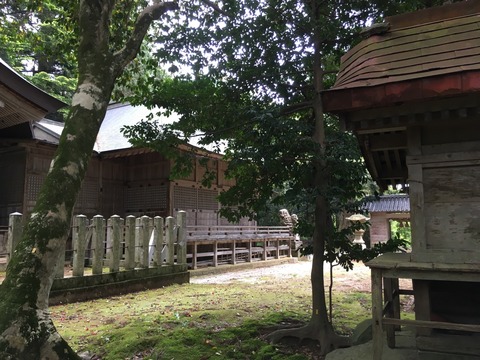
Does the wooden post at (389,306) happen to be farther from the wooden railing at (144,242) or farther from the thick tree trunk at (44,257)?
the wooden railing at (144,242)

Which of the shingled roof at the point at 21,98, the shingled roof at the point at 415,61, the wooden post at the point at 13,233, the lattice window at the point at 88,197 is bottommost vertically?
the wooden post at the point at 13,233

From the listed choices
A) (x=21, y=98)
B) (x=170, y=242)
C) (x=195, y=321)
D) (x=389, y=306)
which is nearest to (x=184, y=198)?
(x=170, y=242)

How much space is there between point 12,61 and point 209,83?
18258 millimetres

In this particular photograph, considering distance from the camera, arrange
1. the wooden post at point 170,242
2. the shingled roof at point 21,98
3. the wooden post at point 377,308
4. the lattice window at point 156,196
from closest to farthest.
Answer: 1. the wooden post at point 377,308
2. the shingled roof at point 21,98
3. the wooden post at point 170,242
4. the lattice window at point 156,196

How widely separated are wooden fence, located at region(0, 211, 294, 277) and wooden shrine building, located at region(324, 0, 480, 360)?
691cm

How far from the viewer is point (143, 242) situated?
34.3 ft

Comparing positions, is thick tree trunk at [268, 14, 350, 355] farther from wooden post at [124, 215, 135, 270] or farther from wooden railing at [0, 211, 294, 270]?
wooden post at [124, 215, 135, 270]

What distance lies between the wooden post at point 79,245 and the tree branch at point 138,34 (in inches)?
194

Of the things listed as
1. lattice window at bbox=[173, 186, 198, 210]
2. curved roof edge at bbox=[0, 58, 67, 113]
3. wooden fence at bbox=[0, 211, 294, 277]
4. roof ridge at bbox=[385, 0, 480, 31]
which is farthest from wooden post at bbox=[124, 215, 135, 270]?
roof ridge at bbox=[385, 0, 480, 31]

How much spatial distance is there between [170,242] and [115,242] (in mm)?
2103

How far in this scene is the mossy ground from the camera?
17.5ft

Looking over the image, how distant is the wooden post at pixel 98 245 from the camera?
903 centimetres

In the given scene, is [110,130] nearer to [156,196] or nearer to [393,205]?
[156,196]

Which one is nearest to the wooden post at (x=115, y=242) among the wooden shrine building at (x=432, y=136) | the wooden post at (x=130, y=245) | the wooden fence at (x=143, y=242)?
the wooden fence at (x=143, y=242)
